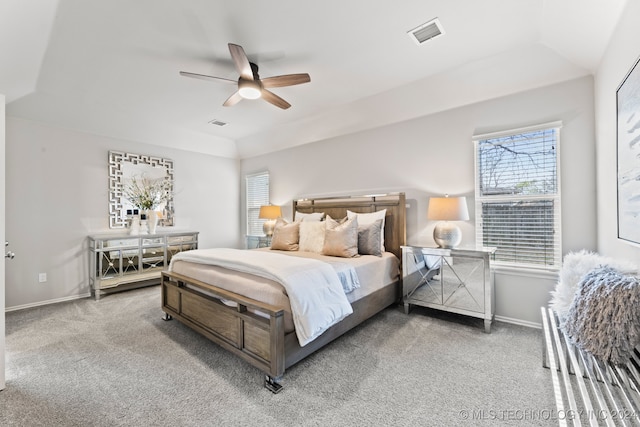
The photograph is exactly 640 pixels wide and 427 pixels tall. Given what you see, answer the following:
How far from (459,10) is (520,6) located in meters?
0.46

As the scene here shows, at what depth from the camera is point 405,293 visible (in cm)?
337

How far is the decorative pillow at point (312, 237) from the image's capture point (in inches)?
146

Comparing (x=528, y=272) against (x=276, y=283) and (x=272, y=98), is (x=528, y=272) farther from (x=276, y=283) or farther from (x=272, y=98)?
(x=272, y=98)

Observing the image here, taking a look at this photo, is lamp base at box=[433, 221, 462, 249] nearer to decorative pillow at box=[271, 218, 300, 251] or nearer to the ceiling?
the ceiling

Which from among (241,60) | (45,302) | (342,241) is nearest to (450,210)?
(342,241)

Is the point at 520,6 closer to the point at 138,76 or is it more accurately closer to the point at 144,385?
the point at 138,76

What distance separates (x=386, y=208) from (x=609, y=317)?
2.62 m

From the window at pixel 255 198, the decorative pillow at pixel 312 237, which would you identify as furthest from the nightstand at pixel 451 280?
the window at pixel 255 198

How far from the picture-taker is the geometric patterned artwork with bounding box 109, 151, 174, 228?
4508mm

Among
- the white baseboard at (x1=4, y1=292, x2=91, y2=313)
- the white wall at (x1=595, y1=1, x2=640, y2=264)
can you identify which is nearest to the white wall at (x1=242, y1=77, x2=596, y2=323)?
the white wall at (x1=595, y1=1, x2=640, y2=264)

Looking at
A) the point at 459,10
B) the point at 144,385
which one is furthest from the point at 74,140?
the point at 459,10

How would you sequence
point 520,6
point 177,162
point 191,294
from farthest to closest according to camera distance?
point 177,162, point 191,294, point 520,6

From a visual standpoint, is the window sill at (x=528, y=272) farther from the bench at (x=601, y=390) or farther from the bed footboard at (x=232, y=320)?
the bed footboard at (x=232, y=320)

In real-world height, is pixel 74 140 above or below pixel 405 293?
above
